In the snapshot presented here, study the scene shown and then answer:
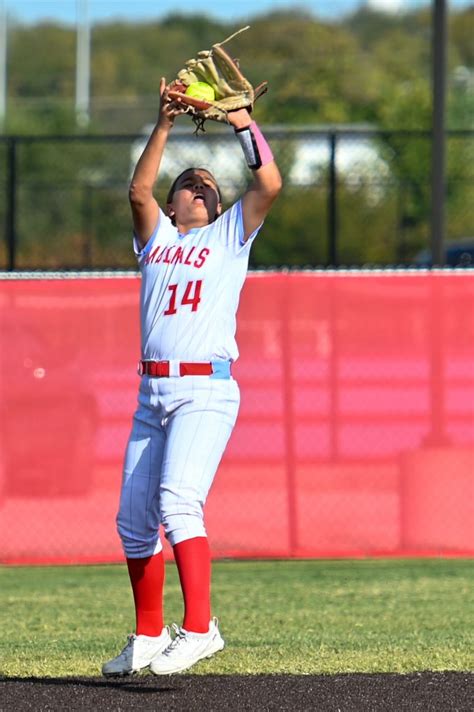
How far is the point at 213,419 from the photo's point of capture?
18.5ft

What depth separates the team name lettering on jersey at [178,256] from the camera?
5.69 m

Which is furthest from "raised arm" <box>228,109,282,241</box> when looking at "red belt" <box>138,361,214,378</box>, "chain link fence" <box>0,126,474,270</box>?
"chain link fence" <box>0,126,474,270</box>

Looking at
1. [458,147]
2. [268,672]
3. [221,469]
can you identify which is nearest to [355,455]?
[221,469]

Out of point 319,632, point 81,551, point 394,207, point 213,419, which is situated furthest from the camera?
point 394,207

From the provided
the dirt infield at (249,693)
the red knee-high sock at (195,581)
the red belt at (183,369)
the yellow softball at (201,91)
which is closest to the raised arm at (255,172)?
the yellow softball at (201,91)

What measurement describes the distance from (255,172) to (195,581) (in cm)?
155

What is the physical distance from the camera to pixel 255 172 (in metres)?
5.66

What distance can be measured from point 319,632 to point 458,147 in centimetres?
2848

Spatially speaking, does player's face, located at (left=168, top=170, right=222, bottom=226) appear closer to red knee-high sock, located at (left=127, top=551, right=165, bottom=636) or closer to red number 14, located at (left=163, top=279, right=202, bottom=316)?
red number 14, located at (left=163, top=279, right=202, bottom=316)

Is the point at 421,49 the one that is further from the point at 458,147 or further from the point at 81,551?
the point at 81,551

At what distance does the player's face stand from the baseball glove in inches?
9.1

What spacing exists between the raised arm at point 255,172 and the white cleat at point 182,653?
154 cm

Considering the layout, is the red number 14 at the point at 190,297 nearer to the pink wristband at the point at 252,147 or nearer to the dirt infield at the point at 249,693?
the pink wristband at the point at 252,147

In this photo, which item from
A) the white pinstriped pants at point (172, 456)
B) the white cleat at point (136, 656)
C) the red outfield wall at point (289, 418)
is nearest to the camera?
the white pinstriped pants at point (172, 456)
